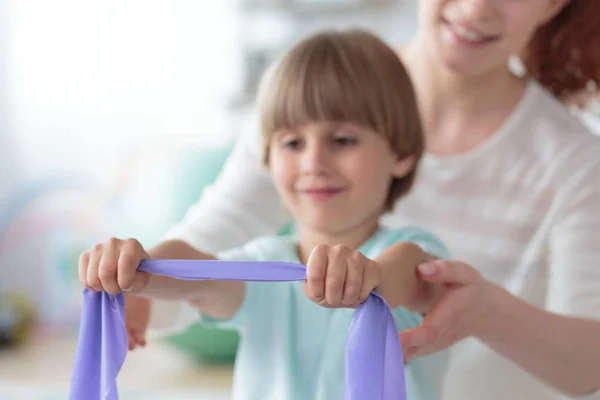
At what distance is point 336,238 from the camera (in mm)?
876

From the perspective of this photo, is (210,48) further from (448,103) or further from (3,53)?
(448,103)

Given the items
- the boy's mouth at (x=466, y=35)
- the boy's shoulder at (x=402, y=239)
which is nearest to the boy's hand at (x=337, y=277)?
the boy's shoulder at (x=402, y=239)

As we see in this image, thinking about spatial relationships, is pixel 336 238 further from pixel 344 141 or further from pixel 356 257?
pixel 356 257

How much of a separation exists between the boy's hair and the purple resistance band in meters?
0.26

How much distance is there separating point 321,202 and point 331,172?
0.11ft

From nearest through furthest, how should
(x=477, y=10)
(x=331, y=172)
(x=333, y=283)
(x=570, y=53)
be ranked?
(x=333, y=283) → (x=331, y=172) → (x=477, y=10) → (x=570, y=53)

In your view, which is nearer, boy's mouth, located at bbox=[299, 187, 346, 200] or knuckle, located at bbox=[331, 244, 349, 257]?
knuckle, located at bbox=[331, 244, 349, 257]

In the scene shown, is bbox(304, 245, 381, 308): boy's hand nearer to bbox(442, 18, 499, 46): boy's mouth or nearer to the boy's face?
the boy's face

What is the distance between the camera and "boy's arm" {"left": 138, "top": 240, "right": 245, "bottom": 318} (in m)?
0.73

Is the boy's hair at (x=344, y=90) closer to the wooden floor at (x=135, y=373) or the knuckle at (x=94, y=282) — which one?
the knuckle at (x=94, y=282)

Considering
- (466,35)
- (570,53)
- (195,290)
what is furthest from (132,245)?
(570,53)

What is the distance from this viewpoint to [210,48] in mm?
2406

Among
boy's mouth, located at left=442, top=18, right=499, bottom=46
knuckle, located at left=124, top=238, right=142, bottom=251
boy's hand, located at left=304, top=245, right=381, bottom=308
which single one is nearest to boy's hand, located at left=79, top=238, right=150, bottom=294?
knuckle, located at left=124, top=238, right=142, bottom=251

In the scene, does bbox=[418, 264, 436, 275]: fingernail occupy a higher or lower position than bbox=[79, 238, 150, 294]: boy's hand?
lower
